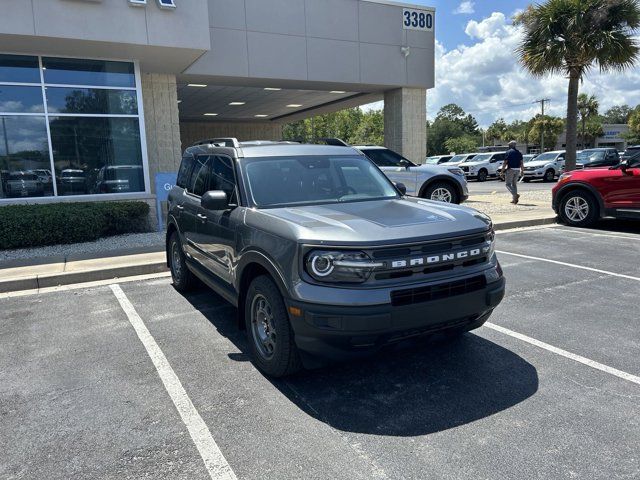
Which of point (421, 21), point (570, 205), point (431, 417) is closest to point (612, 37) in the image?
point (421, 21)

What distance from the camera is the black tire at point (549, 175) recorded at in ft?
90.6

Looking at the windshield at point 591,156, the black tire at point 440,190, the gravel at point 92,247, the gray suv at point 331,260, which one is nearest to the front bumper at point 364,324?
the gray suv at point 331,260

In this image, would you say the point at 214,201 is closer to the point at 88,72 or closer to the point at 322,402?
the point at 322,402

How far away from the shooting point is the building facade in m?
9.99

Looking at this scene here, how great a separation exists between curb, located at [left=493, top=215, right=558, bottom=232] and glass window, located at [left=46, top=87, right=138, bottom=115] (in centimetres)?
880

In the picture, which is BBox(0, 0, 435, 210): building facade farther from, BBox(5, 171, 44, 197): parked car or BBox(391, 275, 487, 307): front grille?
BBox(391, 275, 487, 307): front grille

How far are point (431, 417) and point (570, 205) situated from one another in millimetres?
9259

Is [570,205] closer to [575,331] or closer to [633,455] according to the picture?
[575,331]

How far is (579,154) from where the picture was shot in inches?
1036

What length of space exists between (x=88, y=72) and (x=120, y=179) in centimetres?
246

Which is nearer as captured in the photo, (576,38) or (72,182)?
(72,182)

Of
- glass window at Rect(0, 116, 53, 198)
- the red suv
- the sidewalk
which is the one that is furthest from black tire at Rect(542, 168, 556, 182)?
glass window at Rect(0, 116, 53, 198)

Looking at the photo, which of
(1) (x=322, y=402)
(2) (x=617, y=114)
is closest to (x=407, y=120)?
(1) (x=322, y=402)

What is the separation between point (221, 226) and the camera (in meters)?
4.59
